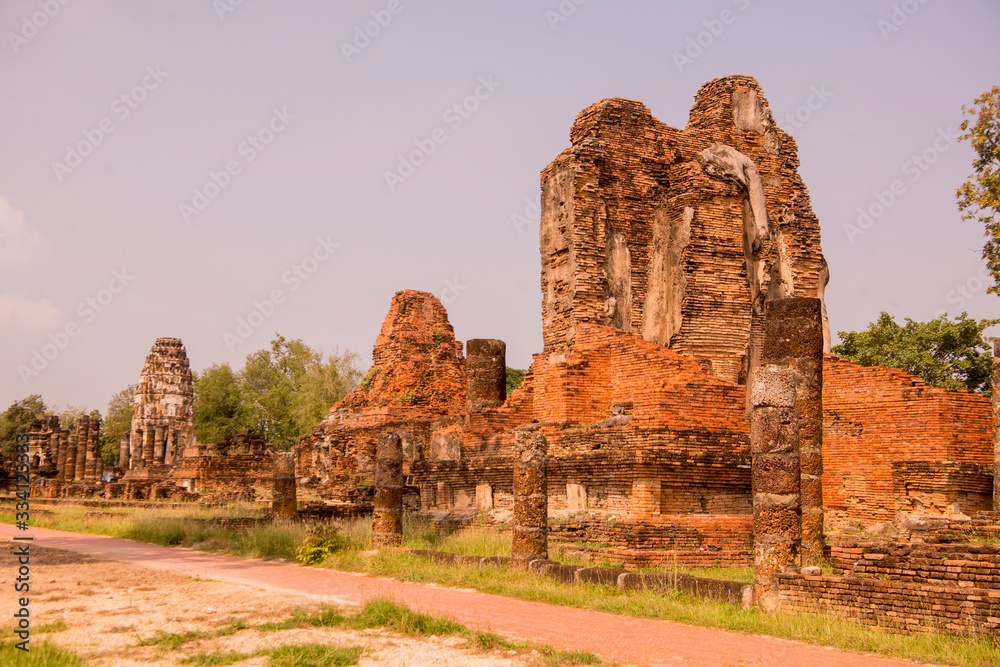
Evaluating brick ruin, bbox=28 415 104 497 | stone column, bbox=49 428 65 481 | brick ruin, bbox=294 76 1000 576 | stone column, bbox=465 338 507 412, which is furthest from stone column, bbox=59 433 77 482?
stone column, bbox=465 338 507 412

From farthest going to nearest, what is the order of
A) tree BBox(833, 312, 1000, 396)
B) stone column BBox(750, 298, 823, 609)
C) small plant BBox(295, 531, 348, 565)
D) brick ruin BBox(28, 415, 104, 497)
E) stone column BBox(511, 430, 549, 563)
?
1. brick ruin BBox(28, 415, 104, 497)
2. tree BBox(833, 312, 1000, 396)
3. small plant BBox(295, 531, 348, 565)
4. stone column BBox(511, 430, 549, 563)
5. stone column BBox(750, 298, 823, 609)

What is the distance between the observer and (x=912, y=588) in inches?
310

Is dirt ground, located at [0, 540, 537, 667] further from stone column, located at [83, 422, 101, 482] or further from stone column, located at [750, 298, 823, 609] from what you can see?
stone column, located at [83, 422, 101, 482]

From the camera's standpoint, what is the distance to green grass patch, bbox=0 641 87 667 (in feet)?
20.2

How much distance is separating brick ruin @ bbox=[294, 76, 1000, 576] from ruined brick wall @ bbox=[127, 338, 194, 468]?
29.7 m

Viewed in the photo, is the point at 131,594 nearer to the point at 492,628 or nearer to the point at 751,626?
the point at 492,628

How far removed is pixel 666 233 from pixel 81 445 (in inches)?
1412

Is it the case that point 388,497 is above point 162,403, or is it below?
below

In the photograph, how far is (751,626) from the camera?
8320 millimetres

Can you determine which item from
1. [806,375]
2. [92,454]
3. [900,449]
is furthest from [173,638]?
[92,454]

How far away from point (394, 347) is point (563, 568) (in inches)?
634

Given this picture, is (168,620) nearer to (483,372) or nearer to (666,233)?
(666,233)

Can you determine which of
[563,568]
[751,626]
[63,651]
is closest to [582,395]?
[563,568]

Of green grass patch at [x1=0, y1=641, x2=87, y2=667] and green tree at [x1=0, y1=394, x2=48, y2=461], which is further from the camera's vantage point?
green tree at [x1=0, y1=394, x2=48, y2=461]
